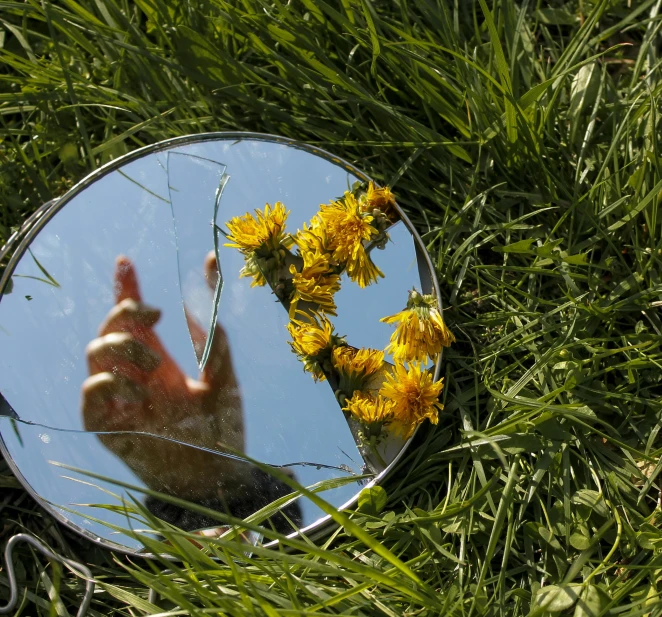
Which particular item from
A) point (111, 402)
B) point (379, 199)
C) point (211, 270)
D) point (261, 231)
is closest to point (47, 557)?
point (111, 402)

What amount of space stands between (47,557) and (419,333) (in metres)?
0.74

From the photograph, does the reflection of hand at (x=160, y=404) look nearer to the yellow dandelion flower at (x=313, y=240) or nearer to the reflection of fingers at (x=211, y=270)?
the reflection of fingers at (x=211, y=270)

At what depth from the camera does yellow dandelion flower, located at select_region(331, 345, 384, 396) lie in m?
1.17

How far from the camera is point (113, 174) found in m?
1.34

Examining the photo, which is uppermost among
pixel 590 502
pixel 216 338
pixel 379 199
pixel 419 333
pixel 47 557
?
pixel 379 199

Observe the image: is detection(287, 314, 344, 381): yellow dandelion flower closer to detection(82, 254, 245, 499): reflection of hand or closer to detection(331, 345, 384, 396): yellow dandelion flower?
detection(331, 345, 384, 396): yellow dandelion flower

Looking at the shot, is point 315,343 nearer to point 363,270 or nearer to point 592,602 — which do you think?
point 363,270

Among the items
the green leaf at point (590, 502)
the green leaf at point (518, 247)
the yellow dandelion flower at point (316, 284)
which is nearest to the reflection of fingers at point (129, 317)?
the yellow dandelion flower at point (316, 284)

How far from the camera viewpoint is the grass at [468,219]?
3.63 feet

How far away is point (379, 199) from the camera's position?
4.06 feet

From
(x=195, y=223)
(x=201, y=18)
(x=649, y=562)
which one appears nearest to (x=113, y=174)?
(x=195, y=223)

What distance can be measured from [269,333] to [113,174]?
43 cm

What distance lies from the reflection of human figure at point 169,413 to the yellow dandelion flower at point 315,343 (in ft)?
0.41

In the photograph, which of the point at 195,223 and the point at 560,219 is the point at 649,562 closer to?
the point at 560,219
